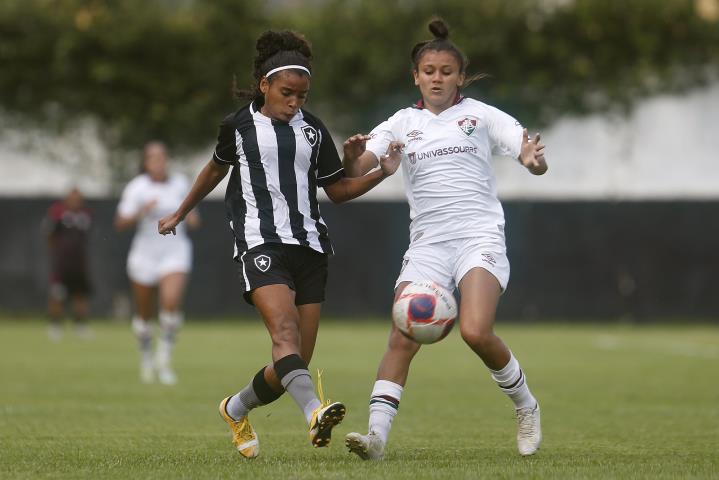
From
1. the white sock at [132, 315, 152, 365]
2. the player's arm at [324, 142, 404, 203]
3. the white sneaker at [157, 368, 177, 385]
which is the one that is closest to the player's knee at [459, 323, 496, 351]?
the player's arm at [324, 142, 404, 203]

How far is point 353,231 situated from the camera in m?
27.9

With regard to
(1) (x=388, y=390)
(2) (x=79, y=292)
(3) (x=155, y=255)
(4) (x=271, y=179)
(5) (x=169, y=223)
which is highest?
(4) (x=271, y=179)

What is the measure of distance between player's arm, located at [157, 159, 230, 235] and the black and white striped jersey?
8cm

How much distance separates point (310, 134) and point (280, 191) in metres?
0.37

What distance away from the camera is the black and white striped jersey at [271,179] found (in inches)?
292

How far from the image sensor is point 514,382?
301 inches

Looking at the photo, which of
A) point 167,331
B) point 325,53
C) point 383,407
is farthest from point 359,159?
point 325,53

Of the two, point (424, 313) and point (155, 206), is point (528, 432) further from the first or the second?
point (155, 206)

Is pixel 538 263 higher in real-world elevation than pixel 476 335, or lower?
lower

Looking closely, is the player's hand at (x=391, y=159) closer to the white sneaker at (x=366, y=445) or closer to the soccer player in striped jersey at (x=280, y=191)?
the soccer player in striped jersey at (x=280, y=191)

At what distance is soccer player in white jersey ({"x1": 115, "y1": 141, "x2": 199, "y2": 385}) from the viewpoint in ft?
47.8

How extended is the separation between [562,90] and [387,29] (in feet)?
13.4

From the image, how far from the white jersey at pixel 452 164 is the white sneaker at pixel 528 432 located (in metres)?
0.99

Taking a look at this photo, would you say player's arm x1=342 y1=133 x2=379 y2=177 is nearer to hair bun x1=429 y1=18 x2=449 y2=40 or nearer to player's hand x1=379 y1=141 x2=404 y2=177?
player's hand x1=379 y1=141 x2=404 y2=177
